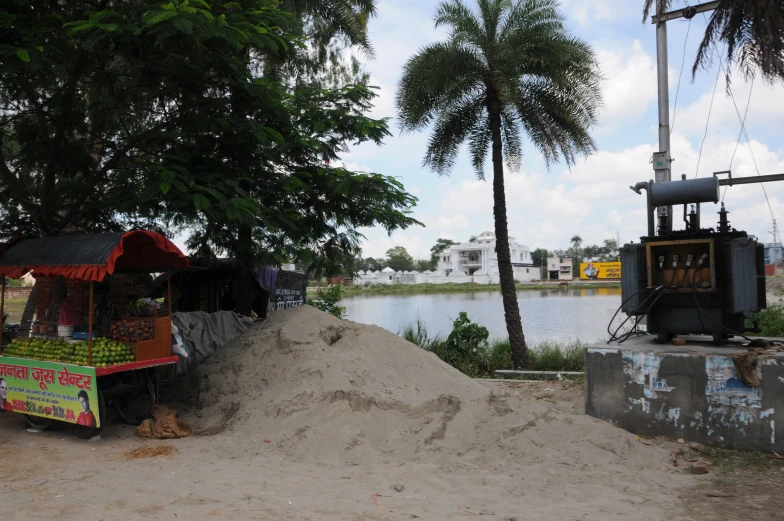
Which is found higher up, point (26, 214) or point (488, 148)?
point (488, 148)

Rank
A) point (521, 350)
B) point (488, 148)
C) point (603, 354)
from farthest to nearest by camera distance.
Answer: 1. point (488, 148)
2. point (521, 350)
3. point (603, 354)

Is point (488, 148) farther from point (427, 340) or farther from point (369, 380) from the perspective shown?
point (369, 380)

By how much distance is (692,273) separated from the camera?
788 cm

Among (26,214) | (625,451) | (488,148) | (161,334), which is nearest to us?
(625,451)

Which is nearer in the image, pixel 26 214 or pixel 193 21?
pixel 193 21

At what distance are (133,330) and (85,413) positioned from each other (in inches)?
45.5

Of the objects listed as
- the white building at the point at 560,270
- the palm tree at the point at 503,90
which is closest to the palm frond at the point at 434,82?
the palm tree at the point at 503,90

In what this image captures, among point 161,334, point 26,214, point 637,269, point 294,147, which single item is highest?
point 294,147

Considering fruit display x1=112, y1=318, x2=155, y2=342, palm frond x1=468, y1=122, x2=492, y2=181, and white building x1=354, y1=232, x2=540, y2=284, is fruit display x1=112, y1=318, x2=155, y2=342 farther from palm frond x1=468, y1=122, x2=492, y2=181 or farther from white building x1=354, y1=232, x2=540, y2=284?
white building x1=354, y1=232, x2=540, y2=284

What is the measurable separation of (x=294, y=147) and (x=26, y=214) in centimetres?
487

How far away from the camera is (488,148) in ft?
54.4

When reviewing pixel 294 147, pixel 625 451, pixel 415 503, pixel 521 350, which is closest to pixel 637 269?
pixel 625 451

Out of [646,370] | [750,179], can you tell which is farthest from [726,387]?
[750,179]

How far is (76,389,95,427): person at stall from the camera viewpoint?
7.58 m
